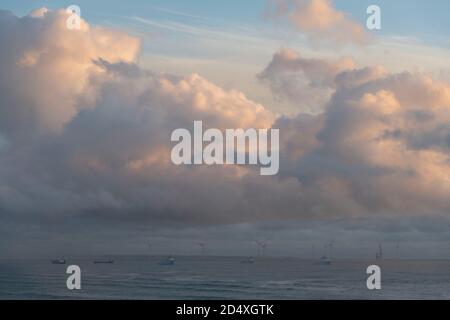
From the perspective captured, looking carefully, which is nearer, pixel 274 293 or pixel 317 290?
pixel 274 293

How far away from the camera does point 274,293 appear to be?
497ft

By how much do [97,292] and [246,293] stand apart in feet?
120

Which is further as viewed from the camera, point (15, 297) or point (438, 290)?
point (438, 290)

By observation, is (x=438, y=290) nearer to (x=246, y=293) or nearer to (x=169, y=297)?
(x=246, y=293)

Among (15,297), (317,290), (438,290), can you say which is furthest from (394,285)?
(15,297)
